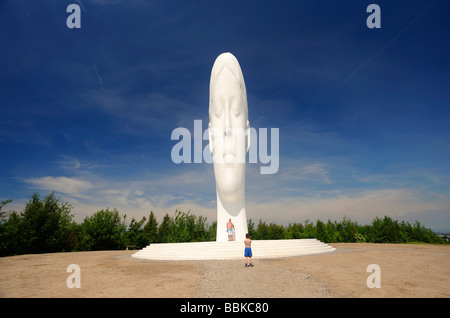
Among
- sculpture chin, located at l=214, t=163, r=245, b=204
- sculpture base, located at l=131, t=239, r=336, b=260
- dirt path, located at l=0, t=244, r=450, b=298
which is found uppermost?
sculpture chin, located at l=214, t=163, r=245, b=204

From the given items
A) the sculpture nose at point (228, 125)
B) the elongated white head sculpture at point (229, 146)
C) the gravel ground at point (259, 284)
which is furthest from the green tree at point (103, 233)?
the gravel ground at point (259, 284)

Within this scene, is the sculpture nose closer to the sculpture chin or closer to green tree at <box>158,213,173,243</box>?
the sculpture chin

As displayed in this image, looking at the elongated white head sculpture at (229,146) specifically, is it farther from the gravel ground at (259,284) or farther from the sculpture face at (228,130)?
the gravel ground at (259,284)

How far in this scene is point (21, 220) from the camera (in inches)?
842

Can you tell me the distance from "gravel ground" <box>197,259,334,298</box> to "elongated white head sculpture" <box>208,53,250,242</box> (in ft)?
31.6

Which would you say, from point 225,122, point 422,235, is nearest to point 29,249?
point 225,122

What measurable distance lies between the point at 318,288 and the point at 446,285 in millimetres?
3194

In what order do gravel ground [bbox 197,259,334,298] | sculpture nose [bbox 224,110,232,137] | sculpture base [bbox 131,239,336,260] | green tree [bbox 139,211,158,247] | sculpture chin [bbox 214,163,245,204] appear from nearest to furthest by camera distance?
gravel ground [bbox 197,259,334,298] < sculpture base [bbox 131,239,336,260] < sculpture chin [bbox 214,163,245,204] < sculpture nose [bbox 224,110,232,137] < green tree [bbox 139,211,158,247]

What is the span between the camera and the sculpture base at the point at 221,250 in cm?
1181

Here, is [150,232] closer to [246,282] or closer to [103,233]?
[103,233]

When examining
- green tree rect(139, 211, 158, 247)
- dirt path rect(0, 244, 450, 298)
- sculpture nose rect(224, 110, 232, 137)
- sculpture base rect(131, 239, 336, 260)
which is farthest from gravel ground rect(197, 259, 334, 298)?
A: green tree rect(139, 211, 158, 247)

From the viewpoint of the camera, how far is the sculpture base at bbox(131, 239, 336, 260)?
38.8 ft

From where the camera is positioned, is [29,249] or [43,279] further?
[29,249]
